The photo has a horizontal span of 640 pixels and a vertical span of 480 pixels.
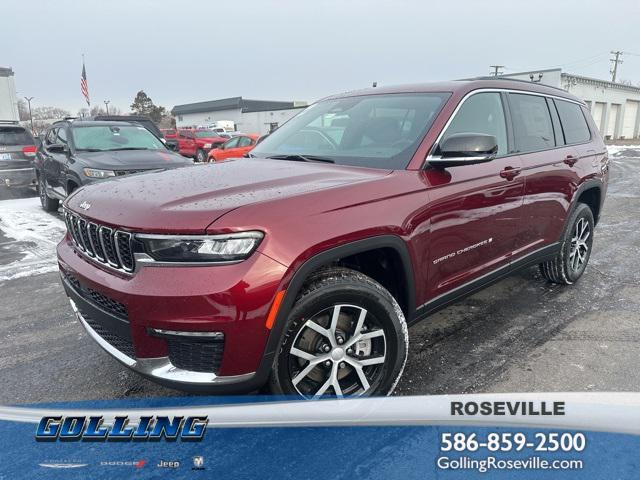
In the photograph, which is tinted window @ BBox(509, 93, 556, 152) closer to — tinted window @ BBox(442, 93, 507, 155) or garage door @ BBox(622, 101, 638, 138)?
tinted window @ BBox(442, 93, 507, 155)

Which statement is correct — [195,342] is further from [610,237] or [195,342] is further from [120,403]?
[610,237]

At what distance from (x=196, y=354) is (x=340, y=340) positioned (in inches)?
28.1

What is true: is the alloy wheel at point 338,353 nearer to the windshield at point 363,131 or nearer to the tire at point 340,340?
the tire at point 340,340

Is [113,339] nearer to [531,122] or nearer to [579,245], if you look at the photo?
[531,122]

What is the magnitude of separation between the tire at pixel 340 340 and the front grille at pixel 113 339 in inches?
26.9

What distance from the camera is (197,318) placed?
1980 millimetres

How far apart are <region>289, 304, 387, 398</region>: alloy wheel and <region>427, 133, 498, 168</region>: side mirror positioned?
1041 millimetres

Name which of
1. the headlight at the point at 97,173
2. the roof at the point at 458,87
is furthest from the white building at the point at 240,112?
the roof at the point at 458,87

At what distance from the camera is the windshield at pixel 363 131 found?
292 centimetres

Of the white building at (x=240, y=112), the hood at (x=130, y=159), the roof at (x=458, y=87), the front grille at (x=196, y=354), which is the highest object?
the white building at (x=240, y=112)

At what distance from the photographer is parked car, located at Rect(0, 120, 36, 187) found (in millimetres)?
10141

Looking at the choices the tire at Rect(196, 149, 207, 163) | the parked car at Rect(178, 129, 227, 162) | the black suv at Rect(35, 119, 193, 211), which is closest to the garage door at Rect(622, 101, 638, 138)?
the parked car at Rect(178, 129, 227, 162)

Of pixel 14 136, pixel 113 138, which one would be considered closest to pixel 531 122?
pixel 113 138

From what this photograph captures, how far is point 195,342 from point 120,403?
1.05 metres
